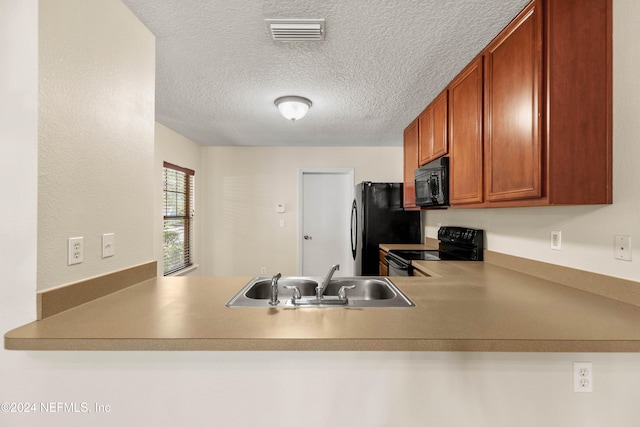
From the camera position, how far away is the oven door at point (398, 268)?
2.24 m

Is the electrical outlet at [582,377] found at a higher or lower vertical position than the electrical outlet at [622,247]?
lower

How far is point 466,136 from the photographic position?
1.85 m

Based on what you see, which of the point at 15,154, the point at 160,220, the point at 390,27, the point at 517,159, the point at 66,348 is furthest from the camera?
the point at 160,220

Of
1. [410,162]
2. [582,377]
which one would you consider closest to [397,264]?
[410,162]

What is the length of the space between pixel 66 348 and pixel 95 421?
30 cm

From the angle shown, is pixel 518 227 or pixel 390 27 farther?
pixel 518 227

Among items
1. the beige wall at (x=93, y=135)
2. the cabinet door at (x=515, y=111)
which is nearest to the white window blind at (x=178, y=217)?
the beige wall at (x=93, y=135)

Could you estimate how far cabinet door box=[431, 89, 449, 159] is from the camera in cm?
215

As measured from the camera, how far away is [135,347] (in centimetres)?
87

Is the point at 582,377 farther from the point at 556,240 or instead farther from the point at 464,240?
the point at 464,240

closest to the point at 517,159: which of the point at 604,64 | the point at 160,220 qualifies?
the point at 604,64

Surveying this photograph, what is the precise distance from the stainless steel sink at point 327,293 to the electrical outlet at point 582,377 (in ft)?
1.79

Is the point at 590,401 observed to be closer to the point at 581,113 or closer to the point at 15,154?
the point at 581,113

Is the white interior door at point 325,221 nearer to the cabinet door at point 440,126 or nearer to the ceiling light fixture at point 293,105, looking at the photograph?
the ceiling light fixture at point 293,105
